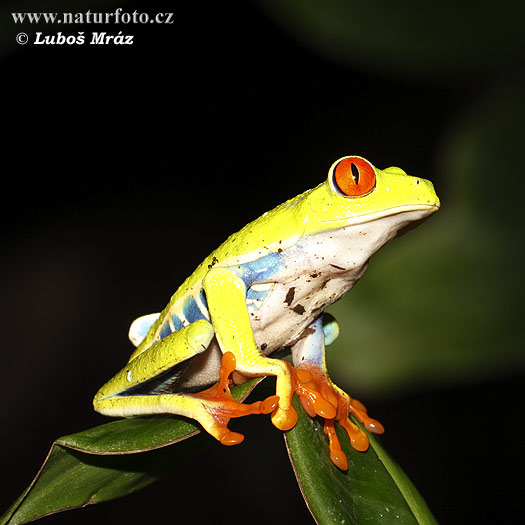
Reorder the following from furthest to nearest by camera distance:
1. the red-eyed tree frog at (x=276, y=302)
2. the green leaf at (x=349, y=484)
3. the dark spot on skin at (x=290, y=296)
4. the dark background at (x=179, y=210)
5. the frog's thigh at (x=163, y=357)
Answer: the dark background at (x=179, y=210) → the dark spot on skin at (x=290, y=296) → the frog's thigh at (x=163, y=357) → the red-eyed tree frog at (x=276, y=302) → the green leaf at (x=349, y=484)

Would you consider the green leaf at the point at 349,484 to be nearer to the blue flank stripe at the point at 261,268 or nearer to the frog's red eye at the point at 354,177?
the blue flank stripe at the point at 261,268

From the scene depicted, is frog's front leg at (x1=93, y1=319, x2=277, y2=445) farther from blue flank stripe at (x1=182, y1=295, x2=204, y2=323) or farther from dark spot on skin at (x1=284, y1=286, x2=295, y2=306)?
dark spot on skin at (x1=284, y1=286, x2=295, y2=306)

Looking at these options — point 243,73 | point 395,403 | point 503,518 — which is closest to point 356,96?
point 243,73

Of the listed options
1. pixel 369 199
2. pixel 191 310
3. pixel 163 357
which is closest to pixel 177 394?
pixel 163 357

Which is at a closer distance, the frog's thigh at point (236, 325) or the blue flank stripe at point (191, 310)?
the frog's thigh at point (236, 325)

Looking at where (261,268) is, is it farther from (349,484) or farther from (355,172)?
(349,484)

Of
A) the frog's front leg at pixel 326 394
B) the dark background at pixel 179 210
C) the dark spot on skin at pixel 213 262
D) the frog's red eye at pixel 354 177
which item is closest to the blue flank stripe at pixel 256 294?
the dark spot on skin at pixel 213 262

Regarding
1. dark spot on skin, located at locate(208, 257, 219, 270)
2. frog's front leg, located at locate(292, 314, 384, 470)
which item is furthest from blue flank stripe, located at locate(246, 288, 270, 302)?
frog's front leg, located at locate(292, 314, 384, 470)
